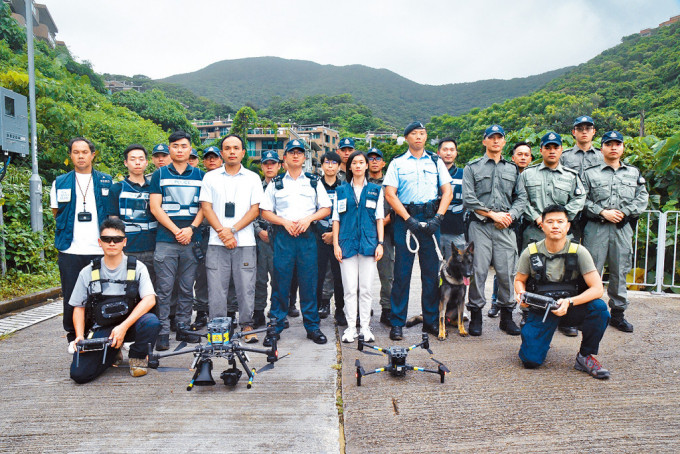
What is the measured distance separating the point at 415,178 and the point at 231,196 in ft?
6.16

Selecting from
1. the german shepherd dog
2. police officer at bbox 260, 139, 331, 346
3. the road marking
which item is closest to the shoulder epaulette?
police officer at bbox 260, 139, 331, 346

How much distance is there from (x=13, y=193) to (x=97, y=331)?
6.07 meters

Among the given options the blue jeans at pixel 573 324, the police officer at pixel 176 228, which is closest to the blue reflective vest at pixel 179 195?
the police officer at pixel 176 228

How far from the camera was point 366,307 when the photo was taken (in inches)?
172

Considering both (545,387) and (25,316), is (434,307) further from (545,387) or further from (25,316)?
(25,316)

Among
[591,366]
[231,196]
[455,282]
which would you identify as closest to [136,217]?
[231,196]

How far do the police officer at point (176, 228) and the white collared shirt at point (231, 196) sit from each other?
17 cm

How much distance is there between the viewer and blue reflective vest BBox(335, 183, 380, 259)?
4.27m

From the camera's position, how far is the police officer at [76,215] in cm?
405

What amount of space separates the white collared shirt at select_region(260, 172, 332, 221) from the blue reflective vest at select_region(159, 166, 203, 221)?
693 millimetres

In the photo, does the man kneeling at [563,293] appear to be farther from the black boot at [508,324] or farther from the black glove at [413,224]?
the black glove at [413,224]

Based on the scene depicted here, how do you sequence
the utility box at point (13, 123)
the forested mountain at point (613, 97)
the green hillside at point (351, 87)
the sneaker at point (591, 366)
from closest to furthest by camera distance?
the sneaker at point (591, 366) < the utility box at point (13, 123) < the forested mountain at point (613, 97) < the green hillside at point (351, 87)

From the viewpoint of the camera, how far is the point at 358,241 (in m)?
4.28

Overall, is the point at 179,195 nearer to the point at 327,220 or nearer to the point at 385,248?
the point at 327,220
